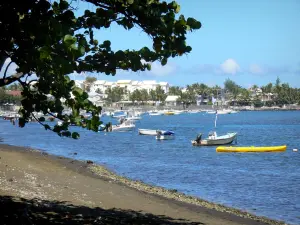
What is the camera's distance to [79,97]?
21.8 ft

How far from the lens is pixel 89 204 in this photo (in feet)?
51.6

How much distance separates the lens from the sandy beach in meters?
11.2

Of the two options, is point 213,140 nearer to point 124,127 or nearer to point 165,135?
point 165,135

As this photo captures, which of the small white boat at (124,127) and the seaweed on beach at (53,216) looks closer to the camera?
the seaweed on beach at (53,216)

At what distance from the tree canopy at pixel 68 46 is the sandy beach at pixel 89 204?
3.34m

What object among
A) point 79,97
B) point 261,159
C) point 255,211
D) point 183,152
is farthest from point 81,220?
point 183,152

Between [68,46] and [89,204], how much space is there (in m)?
10.9

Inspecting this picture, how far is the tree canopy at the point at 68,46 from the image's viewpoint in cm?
590

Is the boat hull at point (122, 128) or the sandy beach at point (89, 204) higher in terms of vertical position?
the sandy beach at point (89, 204)

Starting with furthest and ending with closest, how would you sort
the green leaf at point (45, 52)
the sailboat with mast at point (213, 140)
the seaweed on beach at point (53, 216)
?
the sailboat with mast at point (213, 140) < the seaweed on beach at point (53, 216) < the green leaf at point (45, 52)

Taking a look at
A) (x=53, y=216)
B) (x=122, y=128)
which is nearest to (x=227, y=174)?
(x=53, y=216)

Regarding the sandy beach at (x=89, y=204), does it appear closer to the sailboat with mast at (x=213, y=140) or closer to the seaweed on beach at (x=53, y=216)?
the seaweed on beach at (x=53, y=216)

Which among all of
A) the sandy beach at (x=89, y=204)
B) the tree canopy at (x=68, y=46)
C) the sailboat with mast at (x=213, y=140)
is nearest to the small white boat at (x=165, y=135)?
the sailboat with mast at (x=213, y=140)

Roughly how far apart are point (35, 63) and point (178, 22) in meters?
2.27
